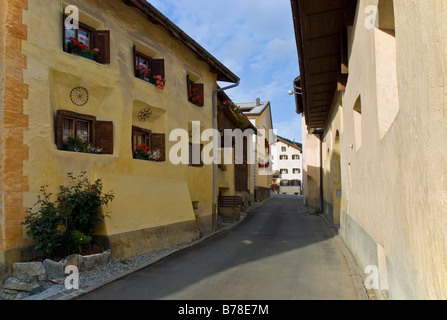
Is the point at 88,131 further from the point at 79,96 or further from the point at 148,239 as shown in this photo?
the point at 148,239

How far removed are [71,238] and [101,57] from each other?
14.6ft

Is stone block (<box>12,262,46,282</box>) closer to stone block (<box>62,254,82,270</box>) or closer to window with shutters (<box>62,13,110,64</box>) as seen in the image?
stone block (<box>62,254,82,270</box>)

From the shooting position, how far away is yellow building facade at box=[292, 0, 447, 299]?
266 centimetres

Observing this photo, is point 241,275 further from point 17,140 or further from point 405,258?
point 17,140

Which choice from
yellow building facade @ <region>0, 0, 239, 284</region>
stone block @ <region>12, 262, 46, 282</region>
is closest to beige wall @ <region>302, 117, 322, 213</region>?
yellow building facade @ <region>0, 0, 239, 284</region>

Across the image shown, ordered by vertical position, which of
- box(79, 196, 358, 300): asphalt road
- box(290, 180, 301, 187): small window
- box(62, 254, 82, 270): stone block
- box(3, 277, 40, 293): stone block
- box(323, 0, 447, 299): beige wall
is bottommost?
box(79, 196, 358, 300): asphalt road

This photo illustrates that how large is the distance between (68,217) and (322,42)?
23.8 ft

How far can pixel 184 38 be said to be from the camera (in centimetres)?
1173

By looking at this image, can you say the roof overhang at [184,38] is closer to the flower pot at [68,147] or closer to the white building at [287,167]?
the flower pot at [68,147]

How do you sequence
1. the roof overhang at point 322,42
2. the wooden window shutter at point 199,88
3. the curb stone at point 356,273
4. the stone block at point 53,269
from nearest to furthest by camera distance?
the curb stone at point 356,273 → the stone block at point 53,269 → the roof overhang at point 322,42 → the wooden window shutter at point 199,88

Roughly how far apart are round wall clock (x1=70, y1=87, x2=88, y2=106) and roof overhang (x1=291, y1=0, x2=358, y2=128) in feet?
16.9

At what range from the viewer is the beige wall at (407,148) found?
2611 millimetres

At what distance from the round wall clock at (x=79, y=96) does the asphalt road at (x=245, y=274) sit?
4.17 metres

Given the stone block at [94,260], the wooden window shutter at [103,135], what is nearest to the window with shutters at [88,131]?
the wooden window shutter at [103,135]
